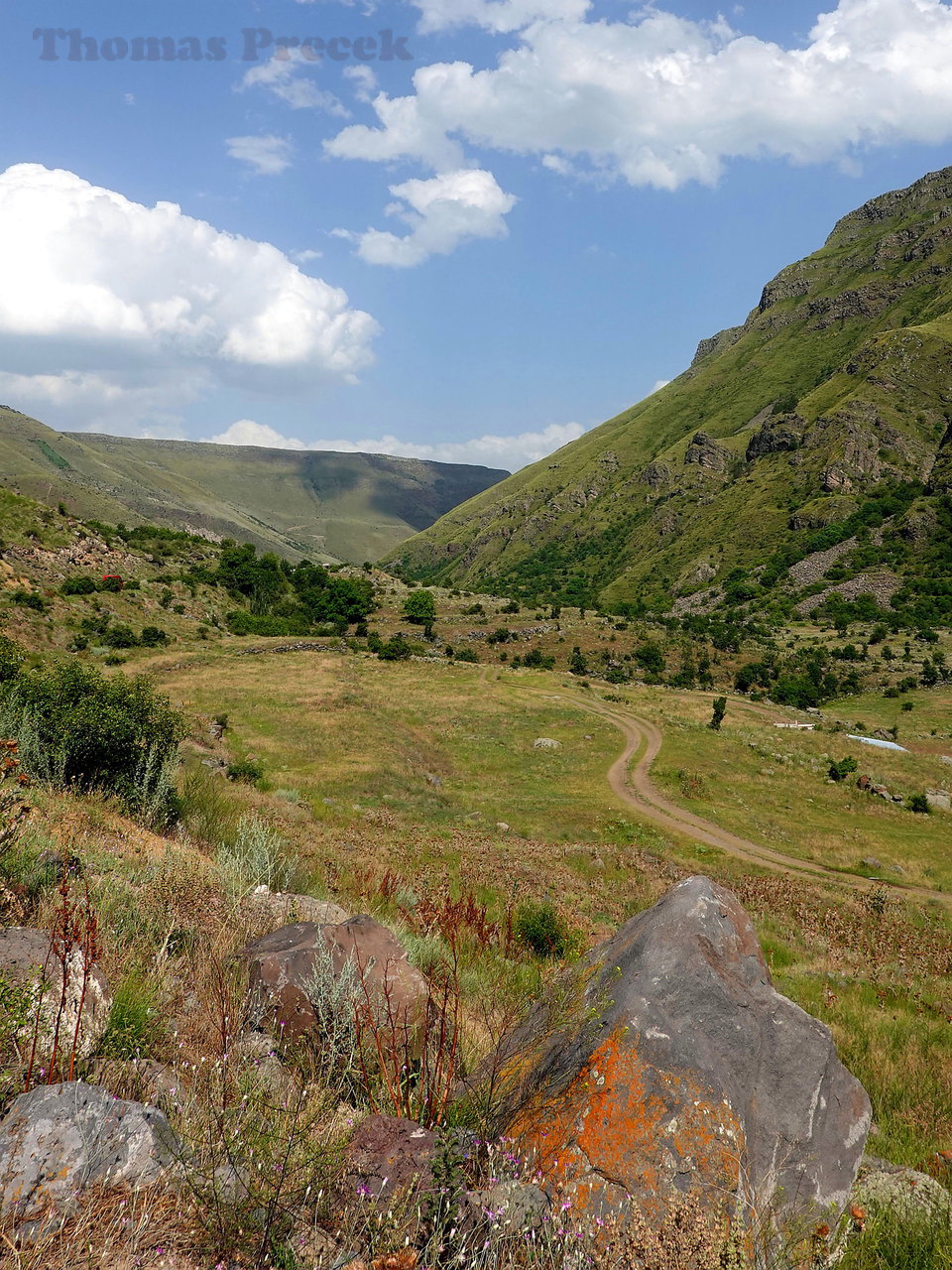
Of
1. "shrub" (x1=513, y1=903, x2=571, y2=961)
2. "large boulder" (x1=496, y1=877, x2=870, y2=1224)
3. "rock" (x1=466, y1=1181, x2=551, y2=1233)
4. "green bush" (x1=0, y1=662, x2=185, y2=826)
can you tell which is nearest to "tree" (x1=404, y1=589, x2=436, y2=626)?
"green bush" (x1=0, y1=662, x2=185, y2=826)

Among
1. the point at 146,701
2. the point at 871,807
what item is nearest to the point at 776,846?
the point at 871,807

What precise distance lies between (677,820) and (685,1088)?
27.4m

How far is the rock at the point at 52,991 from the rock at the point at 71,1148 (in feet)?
1.16

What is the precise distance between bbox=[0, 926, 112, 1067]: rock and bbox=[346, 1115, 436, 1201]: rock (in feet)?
4.79

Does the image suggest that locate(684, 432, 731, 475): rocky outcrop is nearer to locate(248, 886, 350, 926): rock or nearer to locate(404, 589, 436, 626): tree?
locate(404, 589, 436, 626): tree

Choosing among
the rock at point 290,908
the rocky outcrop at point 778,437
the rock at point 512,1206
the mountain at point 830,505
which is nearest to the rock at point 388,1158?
the rock at point 512,1206

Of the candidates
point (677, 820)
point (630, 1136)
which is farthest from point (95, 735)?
point (677, 820)

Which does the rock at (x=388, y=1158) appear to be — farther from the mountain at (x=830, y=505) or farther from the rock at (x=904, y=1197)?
the mountain at (x=830, y=505)

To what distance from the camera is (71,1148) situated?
95.0 inches

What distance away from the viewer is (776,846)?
2708 cm

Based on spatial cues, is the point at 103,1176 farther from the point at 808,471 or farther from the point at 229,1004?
the point at 808,471

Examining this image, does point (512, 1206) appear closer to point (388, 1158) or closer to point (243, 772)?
point (388, 1158)

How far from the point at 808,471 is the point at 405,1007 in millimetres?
180161

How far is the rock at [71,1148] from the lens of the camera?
2.18 m
